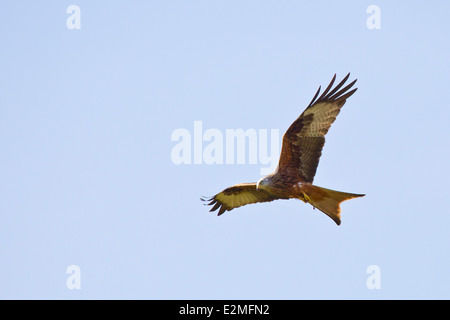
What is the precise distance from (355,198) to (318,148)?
106cm

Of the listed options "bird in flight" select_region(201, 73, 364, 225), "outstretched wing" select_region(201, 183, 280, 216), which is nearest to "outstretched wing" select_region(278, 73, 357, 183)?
"bird in flight" select_region(201, 73, 364, 225)

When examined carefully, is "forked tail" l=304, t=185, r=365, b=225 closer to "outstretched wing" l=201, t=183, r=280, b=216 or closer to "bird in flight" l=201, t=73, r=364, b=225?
"bird in flight" l=201, t=73, r=364, b=225

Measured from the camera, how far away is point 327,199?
34.2ft

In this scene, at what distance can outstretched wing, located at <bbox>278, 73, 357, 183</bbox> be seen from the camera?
1062 centimetres

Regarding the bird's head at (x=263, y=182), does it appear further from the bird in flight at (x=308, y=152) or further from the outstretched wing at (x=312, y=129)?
the outstretched wing at (x=312, y=129)

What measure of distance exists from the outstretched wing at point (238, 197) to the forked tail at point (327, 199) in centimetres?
126

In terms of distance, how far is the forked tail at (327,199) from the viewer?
10.3 m

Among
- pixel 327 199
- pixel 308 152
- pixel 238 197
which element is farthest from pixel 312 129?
pixel 238 197

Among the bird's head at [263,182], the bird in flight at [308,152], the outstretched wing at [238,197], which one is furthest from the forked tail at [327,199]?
the outstretched wing at [238,197]

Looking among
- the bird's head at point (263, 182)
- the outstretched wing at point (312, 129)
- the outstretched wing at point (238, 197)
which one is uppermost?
the outstretched wing at point (312, 129)

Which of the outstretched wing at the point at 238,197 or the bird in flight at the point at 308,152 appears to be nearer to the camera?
the bird in flight at the point at 308,152
